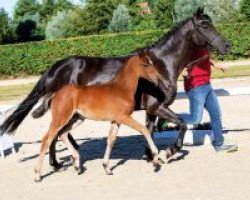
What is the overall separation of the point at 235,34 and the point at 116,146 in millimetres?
25255

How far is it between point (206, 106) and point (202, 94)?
30cm

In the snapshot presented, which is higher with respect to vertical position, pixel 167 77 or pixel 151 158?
pixel 167 77

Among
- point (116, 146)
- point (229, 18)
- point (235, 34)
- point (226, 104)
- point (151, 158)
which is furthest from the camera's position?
point (229, 18)

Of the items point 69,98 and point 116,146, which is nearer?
→ point 69,98

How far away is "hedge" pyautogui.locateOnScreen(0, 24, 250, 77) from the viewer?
3606 centimetres

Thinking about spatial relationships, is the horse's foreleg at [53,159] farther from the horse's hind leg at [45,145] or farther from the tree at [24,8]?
the tree at [24,8]

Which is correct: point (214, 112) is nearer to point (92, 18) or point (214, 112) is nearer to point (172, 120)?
point (172, 120)

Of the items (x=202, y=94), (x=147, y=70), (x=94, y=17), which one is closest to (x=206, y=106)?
(x=202, y=94)

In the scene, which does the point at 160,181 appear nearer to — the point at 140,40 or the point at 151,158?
the point at 151,158

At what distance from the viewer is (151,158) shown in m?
9.66

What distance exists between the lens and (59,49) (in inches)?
1442

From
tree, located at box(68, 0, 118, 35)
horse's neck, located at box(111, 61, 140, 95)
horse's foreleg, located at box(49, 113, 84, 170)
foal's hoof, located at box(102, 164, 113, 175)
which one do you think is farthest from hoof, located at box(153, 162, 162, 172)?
tree, located at box(68, 0, 118, 35)

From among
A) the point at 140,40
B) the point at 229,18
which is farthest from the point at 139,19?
the point at 140,40

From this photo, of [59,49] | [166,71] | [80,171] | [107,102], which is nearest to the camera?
[107,102]
